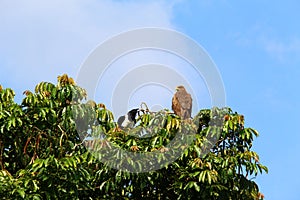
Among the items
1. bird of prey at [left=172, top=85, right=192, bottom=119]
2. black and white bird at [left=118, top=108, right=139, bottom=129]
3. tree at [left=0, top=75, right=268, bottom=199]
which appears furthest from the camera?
bird of prey at [left=172, top=85, right=192, bottom=119]

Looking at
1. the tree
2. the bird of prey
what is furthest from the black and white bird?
the bird of prey

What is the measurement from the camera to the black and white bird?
7363 mm

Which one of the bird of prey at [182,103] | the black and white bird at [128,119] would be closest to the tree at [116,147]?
the black and white bird at [128,119]

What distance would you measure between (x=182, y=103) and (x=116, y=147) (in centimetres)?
168

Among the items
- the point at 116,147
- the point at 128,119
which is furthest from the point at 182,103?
the point at 116,147

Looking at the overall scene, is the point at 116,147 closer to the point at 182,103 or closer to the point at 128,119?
the point at 128,119

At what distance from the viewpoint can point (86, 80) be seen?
7395 millimetres

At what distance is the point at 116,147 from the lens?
22.2 feet

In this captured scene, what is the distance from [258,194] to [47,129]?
2.30 metres

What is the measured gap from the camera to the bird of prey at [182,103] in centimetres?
816

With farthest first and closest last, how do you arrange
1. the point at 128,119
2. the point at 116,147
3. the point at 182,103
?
the point at 182,103 < the point at 128,119 < the point at 116,147

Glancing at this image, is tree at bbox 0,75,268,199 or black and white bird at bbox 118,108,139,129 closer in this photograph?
tree at bbox 0,75,268,199

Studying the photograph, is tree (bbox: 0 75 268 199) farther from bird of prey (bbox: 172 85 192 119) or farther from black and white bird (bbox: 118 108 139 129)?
bird of prey (bbox: 172 85 192 119)

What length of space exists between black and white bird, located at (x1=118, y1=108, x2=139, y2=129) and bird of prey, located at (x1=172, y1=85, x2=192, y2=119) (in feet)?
2.75
